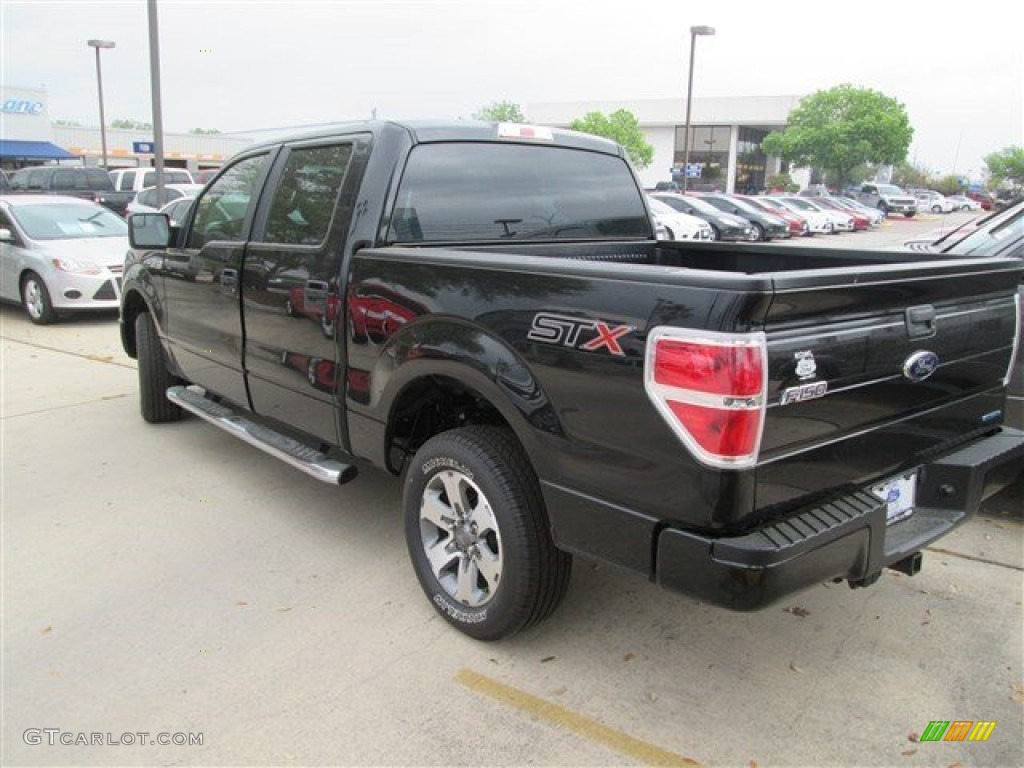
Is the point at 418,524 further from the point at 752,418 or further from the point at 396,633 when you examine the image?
the point at 752,418

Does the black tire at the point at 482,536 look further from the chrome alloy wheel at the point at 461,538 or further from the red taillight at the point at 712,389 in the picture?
the red taillight at the point at 712,389

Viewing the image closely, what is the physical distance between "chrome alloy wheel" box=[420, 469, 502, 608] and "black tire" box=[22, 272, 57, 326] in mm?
8774

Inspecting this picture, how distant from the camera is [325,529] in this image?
423 cm

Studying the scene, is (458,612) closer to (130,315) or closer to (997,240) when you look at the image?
(997,240)

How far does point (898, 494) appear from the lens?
2.73 metres

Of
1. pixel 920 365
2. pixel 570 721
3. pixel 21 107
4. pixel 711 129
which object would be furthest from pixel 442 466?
pixel 711 129

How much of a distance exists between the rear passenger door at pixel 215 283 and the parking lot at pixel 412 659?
0.89 meters

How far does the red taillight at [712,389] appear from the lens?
2.11 m

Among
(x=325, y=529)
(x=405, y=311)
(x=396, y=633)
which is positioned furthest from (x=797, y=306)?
(x=325, y=529)

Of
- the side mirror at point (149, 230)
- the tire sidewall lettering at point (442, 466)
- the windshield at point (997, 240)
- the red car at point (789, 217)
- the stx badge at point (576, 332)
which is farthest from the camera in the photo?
the red car at point (789, 217)

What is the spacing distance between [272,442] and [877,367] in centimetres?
293

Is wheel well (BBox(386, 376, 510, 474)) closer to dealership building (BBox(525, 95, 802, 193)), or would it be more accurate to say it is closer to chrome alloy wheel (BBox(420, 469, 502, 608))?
chrome alloy wheel (BBox(420, 469, 502, 608))

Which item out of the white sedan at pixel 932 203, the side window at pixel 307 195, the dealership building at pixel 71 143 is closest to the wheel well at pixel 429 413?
the side window at pixel 307 195

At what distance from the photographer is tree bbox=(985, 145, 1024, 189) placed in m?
106
